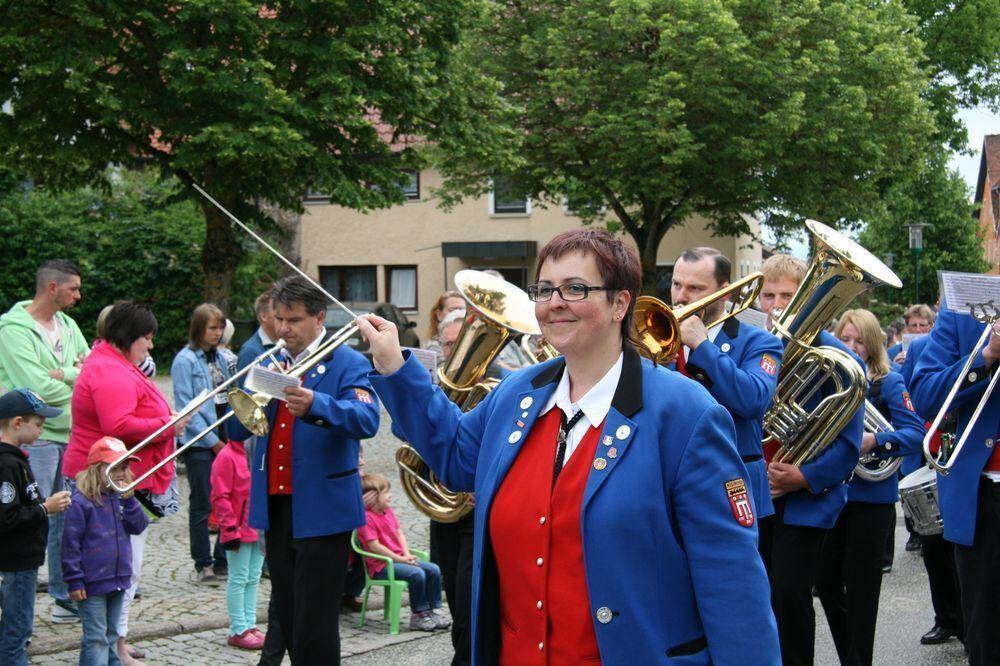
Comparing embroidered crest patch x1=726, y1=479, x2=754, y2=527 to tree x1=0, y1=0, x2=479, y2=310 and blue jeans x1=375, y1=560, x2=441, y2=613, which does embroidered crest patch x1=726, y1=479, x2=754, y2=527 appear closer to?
blue jeans x1=375, y1=560, x2=441, y2=613

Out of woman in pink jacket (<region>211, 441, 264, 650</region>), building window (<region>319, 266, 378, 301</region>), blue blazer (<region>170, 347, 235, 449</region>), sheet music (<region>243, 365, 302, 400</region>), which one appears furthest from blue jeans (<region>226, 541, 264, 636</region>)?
building window (<region>319, 266, 378, 301</region>)

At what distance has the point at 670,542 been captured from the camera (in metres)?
2.74

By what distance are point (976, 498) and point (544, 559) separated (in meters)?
2.55

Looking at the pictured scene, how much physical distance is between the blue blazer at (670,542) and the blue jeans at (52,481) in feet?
17.1

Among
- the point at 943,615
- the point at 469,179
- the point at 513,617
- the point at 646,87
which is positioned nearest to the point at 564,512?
the point at 513,617

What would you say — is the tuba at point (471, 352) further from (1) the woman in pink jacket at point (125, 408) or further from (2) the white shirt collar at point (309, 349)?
(1) the woman in pink jacket at point (125, 408)

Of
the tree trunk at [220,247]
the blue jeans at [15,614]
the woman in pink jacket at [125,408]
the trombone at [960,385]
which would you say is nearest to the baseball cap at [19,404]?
the woman in pink jacket at [125,408]

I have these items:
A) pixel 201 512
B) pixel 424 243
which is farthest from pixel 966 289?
pixel 424 243

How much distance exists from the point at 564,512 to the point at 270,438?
2832mm

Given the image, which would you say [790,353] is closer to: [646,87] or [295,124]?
[295,124]

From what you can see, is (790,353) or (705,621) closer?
(705,621)

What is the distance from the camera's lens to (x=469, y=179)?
2884 cm

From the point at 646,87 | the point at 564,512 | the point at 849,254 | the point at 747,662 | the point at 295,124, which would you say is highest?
the point at 646,87

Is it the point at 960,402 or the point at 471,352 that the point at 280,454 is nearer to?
the point at 471,352
